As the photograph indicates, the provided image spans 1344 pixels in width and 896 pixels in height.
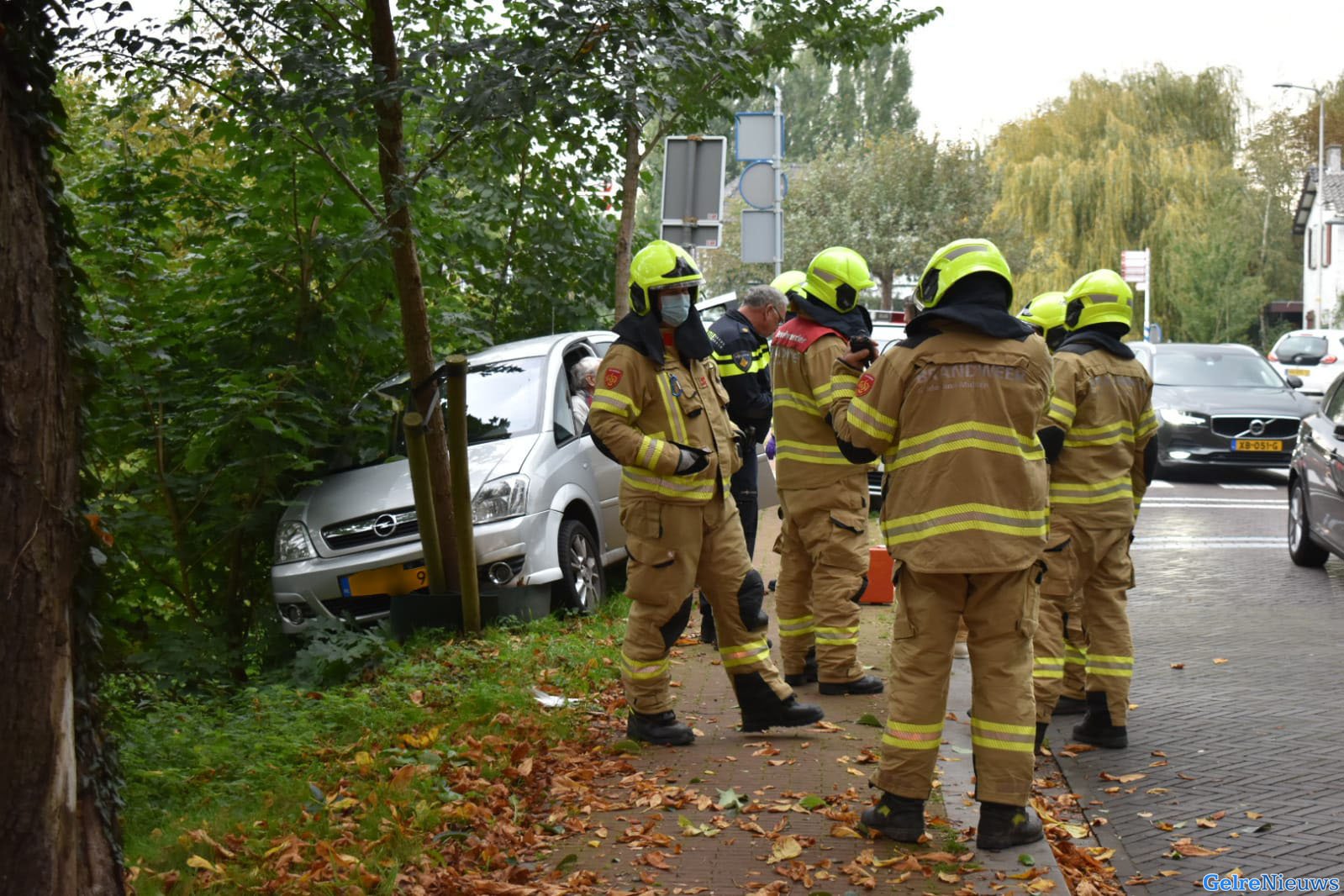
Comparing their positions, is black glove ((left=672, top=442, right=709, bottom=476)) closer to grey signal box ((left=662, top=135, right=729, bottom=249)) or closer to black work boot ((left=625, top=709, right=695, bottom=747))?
black work boot ((left=625, top=709, right=695, bottom=747))

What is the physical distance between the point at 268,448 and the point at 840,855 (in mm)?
4967

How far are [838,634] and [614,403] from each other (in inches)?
69.3

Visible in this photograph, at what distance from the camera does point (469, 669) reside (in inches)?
288

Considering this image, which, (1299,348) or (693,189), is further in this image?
(1299,348)

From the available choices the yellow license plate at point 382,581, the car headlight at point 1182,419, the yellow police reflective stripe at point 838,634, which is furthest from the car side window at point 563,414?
the car headlight at point 1182,419

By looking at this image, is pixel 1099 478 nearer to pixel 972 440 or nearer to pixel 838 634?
pixel 838 634

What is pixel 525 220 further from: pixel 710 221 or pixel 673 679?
pixel 673 679

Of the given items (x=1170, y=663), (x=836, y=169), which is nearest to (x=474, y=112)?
(x=1170, y=663)

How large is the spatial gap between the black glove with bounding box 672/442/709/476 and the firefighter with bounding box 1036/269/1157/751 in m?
1.50

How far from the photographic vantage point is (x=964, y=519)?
4.70 metres

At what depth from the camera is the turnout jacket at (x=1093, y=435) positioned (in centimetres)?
629

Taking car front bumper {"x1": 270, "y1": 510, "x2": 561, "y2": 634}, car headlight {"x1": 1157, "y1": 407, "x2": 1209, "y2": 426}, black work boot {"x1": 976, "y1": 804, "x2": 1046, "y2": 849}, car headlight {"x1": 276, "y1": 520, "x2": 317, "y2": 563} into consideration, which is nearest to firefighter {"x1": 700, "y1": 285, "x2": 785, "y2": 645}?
car front bumper {"x1": 270, "y1": 510, "x2": 561, "y2": 634}

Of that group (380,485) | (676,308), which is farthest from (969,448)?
(380,485)
